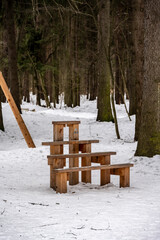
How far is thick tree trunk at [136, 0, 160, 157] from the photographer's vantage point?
877 centimetres

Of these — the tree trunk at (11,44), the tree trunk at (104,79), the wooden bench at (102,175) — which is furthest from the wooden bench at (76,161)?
the tree trunk at (11,44)

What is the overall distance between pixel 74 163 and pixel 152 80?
10.4ft

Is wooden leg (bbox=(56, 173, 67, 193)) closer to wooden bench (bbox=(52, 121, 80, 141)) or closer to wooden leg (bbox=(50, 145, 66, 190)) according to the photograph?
wooden leg (bbox=(50, 145, 66, 190))

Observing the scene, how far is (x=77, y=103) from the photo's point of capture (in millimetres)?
34344

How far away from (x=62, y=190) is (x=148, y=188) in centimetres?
170

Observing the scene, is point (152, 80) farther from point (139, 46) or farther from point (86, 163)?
point (139, 46)

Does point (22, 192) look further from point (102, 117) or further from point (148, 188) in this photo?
point (102, 117)

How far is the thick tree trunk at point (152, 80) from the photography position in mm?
8766

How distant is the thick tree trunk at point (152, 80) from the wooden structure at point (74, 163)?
2204mm

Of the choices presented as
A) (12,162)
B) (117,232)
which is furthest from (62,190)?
(12,162)

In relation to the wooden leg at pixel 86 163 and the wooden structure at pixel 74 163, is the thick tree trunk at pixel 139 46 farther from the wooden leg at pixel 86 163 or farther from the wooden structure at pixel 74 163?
the wooden structure at pixel 74 163

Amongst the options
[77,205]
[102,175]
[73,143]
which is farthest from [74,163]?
[77,205]

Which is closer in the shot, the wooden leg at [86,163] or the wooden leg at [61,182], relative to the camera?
the wooden leg at [61,182]

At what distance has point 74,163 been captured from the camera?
279 inches
